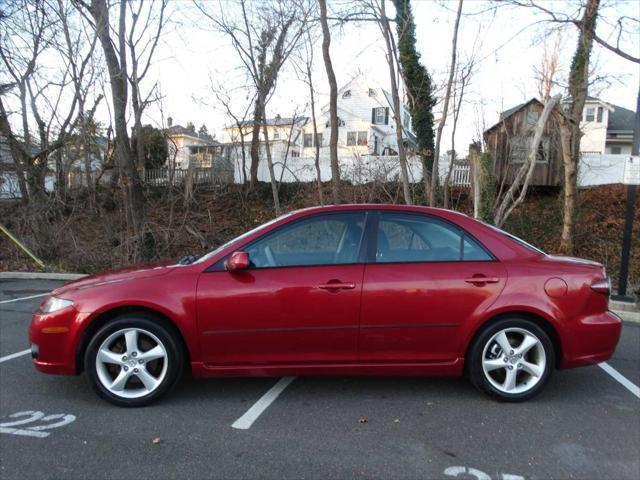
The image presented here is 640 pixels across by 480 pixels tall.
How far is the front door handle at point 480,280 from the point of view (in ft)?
11.7

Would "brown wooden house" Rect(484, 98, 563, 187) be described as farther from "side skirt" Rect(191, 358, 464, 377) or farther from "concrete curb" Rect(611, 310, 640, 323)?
"side skirt" Rect(191, 358, 464, 377)

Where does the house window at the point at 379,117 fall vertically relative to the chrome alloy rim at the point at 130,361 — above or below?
above

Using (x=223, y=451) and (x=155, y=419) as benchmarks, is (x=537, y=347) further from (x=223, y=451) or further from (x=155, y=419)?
(x=155, y=419)

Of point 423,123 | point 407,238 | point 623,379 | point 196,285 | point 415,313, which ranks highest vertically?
point 423,123

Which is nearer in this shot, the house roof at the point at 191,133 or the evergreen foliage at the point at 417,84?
the evergreen foliage at the point at 417,84

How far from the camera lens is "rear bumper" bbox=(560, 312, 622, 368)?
3.62m

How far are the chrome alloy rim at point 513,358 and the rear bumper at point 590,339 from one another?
23 cm

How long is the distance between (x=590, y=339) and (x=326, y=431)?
2.17m

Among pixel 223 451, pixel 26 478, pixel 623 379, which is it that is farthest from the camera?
pixel 623 379

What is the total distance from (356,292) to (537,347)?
4.88 ft

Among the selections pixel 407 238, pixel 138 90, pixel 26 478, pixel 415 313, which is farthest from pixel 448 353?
pixel 138 90

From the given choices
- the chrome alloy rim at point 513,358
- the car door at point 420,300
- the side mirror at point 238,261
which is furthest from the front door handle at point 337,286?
the chrome alloy rim at point 513,358

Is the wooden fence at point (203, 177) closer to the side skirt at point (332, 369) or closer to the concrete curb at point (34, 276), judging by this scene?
the concrete curb at point (34, 276)

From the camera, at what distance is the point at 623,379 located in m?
4.32
